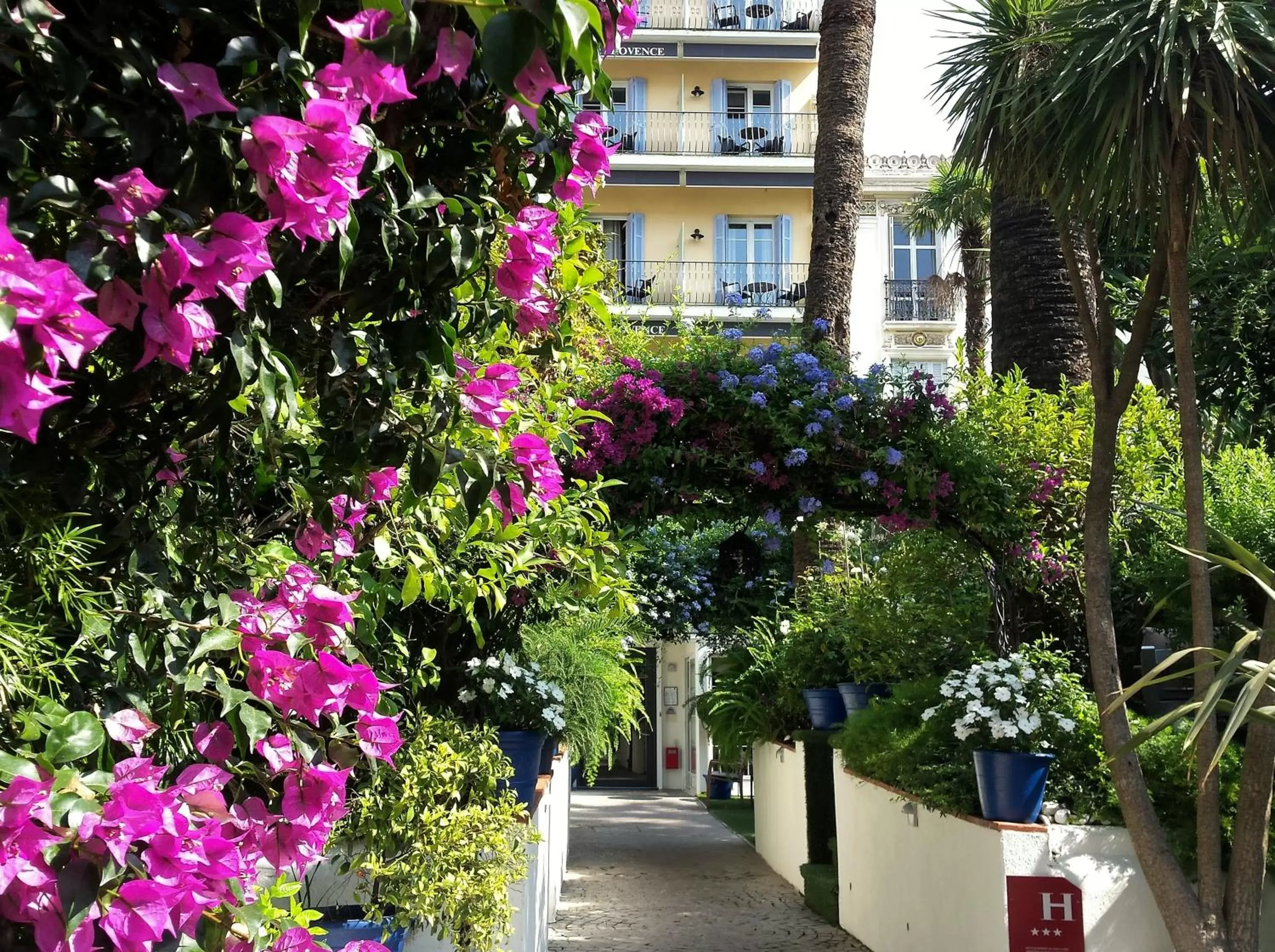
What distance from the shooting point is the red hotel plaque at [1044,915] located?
5.39m

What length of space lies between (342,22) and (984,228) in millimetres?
17604

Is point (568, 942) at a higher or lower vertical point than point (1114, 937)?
lower

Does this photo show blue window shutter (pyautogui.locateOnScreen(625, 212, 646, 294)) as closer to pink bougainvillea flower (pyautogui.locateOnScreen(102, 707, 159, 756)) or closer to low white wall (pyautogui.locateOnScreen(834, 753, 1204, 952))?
low white wall (pyautogui.locateOnScreen(834, 753, 1204, 952))

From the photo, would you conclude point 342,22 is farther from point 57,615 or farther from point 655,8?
point 655,8

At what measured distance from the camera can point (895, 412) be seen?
21.5 ft

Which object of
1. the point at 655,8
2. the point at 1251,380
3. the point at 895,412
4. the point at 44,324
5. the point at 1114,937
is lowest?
the point at 1114,937

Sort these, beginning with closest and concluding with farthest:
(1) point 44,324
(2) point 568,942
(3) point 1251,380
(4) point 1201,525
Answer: (1) point 44,324
(4) point 1201,525
(2) point 568,942
(3) point 1251,380

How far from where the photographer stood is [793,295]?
21922 mm

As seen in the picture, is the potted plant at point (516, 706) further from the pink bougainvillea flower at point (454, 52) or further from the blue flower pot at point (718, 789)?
the blue flower pot at point (718, 789)

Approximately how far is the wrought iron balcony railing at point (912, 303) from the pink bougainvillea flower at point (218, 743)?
22445 millimetres

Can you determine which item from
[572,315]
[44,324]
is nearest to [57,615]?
[44,324]

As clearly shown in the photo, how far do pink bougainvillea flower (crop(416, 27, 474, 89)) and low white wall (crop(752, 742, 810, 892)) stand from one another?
9.03m

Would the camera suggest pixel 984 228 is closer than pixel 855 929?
No

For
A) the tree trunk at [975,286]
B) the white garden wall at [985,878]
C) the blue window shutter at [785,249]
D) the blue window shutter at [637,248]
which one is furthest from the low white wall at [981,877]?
the blue window shutter at [785,249]
